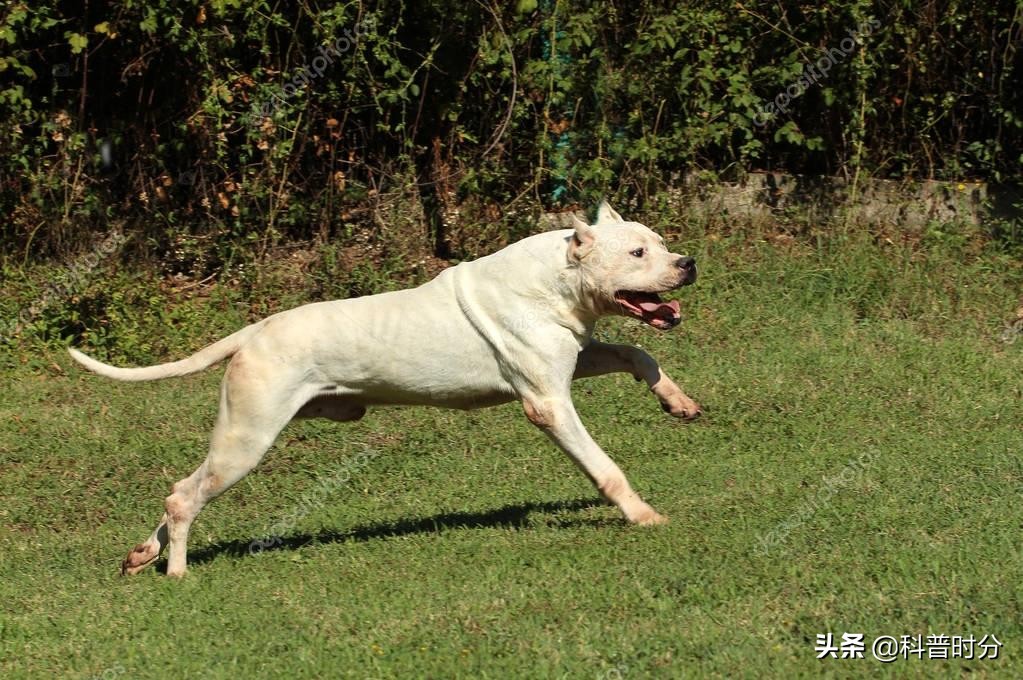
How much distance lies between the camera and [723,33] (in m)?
12.3

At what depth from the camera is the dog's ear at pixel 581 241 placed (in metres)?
6.93

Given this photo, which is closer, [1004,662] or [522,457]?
[1004,662]

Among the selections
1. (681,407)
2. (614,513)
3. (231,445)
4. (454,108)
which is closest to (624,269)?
(681,407)

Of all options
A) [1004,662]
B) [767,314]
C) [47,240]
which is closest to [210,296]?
[47,240]

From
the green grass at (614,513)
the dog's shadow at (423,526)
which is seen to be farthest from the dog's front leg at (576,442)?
the dog's shadow at (423,526)

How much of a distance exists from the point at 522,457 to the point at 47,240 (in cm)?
542

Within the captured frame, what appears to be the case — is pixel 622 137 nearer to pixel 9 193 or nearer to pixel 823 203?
pixel 823 203

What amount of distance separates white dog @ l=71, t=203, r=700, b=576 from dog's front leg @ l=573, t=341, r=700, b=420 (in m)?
0.01

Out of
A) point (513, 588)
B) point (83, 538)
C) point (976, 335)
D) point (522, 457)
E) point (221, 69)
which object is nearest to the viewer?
point (513, 588)

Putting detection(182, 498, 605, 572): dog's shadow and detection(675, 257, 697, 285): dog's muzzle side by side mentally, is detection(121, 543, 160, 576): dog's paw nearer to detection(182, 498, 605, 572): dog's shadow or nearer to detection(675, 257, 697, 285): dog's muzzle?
detection(182, 498, 605, 572): dog's shadow

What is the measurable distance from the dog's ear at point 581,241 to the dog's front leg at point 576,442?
69cm

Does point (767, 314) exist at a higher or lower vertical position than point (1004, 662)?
lower

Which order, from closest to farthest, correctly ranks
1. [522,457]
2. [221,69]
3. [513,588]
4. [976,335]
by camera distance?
1. [513,588]
2. [522,457]
3. [976,335]
4. [221,69]

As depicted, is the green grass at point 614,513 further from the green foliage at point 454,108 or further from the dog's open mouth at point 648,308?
the green foliage at point 454,108
